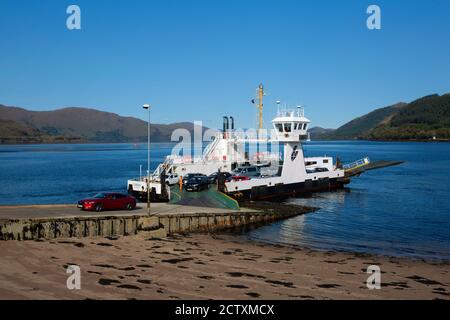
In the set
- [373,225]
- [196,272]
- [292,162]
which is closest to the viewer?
[196,272]

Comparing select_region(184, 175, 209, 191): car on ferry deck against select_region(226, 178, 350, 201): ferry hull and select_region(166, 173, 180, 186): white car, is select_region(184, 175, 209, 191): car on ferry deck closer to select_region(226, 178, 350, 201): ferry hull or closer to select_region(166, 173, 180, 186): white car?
select_region(226, 178, 350, 201): ferry hull

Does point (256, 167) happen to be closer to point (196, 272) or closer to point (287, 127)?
point (287, 127)

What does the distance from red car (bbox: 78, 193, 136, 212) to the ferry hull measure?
13.5 m

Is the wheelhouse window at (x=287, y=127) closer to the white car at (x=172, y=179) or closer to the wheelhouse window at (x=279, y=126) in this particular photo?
the wheelhouse window at (x=279, y=126)

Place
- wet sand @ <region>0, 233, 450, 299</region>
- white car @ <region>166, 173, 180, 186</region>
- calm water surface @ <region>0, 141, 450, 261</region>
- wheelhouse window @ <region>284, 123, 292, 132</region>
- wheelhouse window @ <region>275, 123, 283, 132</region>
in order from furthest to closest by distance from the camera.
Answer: wheelhouse window @ <region>275, 123, 283, 132</region>, wheelhouse window @ <region>284, 123, 292, 132</region>, white car @ <region>166, 173, 180, 186</region>, calm water surface @ <region>0, 141, 450, 261</region>, wet sand @ <region>0, 233, 450, 299</region>

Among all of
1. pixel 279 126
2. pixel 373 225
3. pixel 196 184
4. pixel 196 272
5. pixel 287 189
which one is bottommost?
pixel 373 225

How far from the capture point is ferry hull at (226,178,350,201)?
4490cm

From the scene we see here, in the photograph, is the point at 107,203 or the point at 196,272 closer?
the point at 196,272

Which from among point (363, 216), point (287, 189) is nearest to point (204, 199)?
point (363, 216)

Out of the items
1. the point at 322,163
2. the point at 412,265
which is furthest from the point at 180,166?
the point at 412,265

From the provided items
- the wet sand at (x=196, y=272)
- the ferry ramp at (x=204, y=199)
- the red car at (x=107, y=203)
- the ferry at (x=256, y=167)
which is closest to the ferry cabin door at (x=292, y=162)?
the ferry at (x=256, y=167)

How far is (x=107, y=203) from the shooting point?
29672mm

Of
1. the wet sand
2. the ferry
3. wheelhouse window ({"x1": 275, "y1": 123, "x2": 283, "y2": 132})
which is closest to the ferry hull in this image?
the ferry

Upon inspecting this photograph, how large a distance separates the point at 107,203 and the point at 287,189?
84.0 feet
